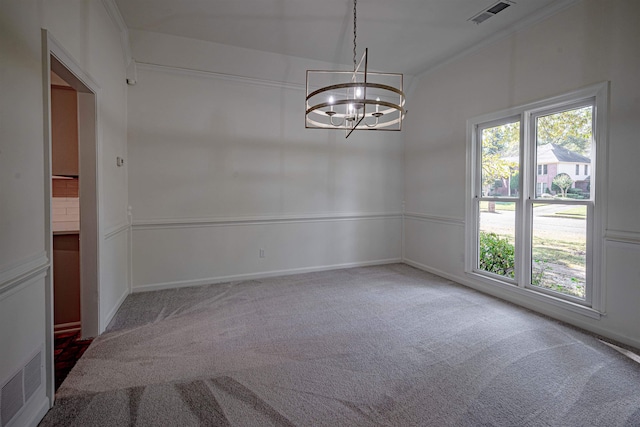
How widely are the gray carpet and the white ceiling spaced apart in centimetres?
312

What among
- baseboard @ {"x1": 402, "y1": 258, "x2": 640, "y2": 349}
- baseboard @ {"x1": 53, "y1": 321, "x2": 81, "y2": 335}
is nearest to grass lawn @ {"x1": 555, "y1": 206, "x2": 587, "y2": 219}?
baseboard @ {"x1": 402, "y1": 258, "x2": 640, "y2": 349}

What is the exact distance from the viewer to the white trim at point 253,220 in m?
3.87

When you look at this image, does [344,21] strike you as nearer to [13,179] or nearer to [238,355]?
[13,179]

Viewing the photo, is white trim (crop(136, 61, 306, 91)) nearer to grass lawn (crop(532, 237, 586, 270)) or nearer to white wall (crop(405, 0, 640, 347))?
white wall (crop(405, 0, 640, 347))

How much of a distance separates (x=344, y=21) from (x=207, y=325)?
3437 mm

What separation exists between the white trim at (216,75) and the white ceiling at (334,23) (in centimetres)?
38

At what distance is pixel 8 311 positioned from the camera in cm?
148

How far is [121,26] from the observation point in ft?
10.9

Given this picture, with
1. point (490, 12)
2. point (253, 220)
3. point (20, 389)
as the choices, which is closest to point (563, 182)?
point (490, 12)

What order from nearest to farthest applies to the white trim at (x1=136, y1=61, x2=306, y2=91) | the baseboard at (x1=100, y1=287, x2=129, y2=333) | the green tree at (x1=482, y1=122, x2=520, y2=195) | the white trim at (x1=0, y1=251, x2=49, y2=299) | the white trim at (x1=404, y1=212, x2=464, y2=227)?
the white trim at (x1=0, y1=251, x2=49, y2=299) < the baseboard at (x1=100, y1=287, x2=129, y2=333) < the green tree at (x1=482, y1=122, x2=520, y2=195) < the white trim at (x1=136, y1=61, x2=306, y2=91) < the white trim at (x1=404, y1=212, x2=464, y2=227)

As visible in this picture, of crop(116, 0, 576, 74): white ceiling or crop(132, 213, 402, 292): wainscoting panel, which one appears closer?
crop(116, 0, 576, 74): white ceiling

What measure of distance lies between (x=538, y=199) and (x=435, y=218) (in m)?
1.53

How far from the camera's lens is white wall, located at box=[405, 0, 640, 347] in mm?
2561

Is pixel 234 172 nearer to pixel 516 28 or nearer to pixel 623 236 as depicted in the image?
pixel 516 28
